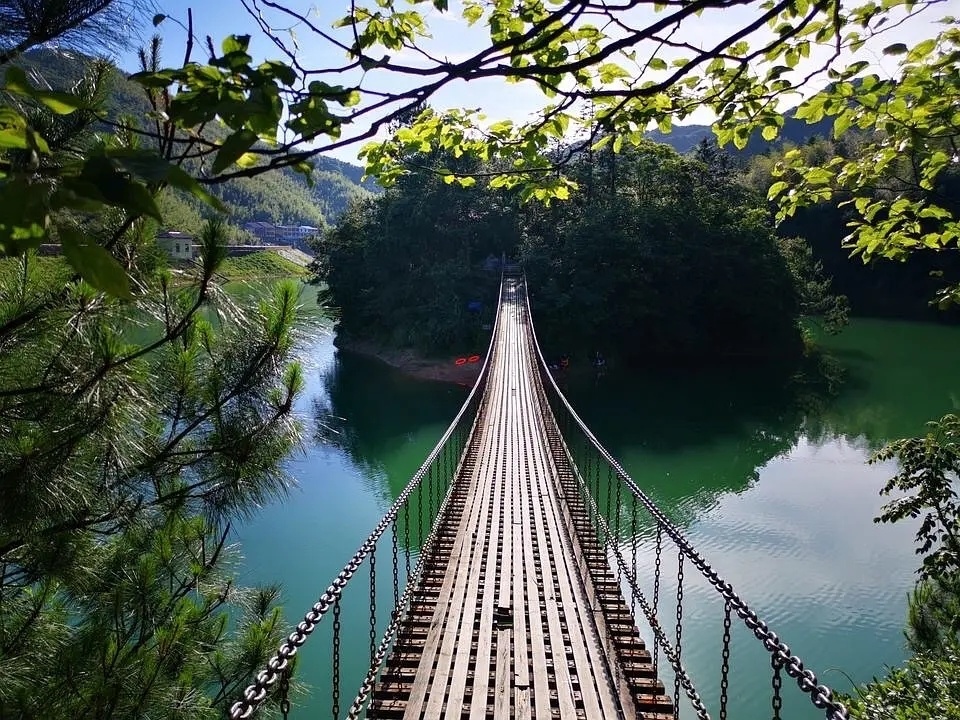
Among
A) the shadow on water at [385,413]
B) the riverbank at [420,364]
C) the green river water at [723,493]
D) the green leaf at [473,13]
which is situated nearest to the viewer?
the green leaf at [473,13]

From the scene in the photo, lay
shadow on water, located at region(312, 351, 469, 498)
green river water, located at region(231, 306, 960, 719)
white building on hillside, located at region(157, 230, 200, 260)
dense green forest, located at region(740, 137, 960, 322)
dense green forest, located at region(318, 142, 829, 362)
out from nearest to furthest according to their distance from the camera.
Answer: white building on hillside, located at region(157, 230, 200, 260)
green river water, located at region(231, 306, 960, 719)
shadow on water, located at region(312, 351, 469, 498)
dense green forest, located at region(318, 142, 829, 362)
dense green forest, located at region(740, 137, 960, 322)

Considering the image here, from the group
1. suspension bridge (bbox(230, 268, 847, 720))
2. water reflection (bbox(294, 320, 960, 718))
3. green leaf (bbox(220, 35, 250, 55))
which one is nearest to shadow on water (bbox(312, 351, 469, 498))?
water reflection (bbox(294, 320, 960, 718))

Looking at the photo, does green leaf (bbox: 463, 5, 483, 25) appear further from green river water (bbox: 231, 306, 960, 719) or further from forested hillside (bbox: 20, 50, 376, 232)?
green river water (bbox: 231, 306, 960, 719)

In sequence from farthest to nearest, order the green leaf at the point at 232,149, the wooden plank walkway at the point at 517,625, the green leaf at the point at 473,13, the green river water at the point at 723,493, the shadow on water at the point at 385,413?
the shadow on water at the point at 385,413 < the green river water at the point at 723,493 < the wooden plank walkway at the point at 517,625 < the green leaf at the point at 473,13 < the green leaf at the point at 232,149

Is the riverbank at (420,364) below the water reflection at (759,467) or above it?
above

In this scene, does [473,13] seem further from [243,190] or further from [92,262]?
[243,190]

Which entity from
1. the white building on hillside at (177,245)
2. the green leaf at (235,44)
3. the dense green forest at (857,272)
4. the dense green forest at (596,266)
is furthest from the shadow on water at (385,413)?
the dense green forest at (857,272)

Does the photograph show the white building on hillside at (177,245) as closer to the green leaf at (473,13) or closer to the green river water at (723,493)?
the green river water at (723,493)

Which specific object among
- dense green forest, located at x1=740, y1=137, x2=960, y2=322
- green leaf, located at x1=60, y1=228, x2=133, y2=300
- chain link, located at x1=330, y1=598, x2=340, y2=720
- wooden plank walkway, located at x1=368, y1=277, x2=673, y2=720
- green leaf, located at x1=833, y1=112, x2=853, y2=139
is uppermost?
dense green forest, located at x1=740, y1=137, x2=960, y2=322
